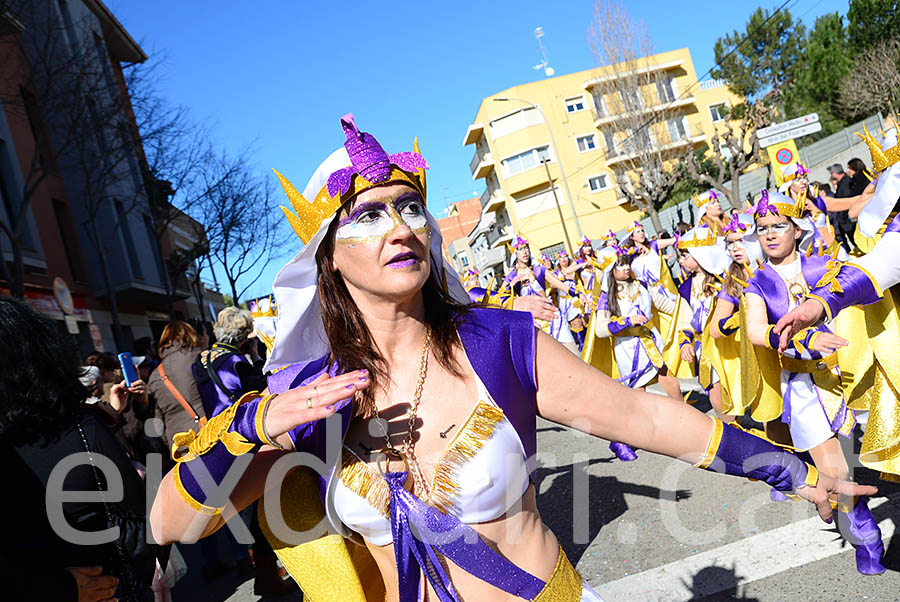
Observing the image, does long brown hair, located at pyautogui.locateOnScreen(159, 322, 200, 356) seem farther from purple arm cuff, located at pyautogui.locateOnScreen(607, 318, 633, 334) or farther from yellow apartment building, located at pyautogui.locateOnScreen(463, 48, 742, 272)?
yellow apartment building, located at pyautogui.locateOnScreen(463, 48, 742, 272)

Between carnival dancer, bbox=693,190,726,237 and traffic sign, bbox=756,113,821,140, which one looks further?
traffic sign, bbox=756,113,821,140

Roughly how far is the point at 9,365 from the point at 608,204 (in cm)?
5077

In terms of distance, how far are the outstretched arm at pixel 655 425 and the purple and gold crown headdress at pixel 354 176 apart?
22.9 inches

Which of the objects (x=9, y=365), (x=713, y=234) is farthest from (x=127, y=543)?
(x=713, y=234)

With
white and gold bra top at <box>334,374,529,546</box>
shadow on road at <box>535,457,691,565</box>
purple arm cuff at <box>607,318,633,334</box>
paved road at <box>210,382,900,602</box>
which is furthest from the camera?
purple arm cuff at <box>607,318,633,334</box>

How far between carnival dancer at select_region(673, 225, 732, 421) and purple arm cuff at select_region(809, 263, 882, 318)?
111 inches

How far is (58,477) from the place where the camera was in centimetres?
221

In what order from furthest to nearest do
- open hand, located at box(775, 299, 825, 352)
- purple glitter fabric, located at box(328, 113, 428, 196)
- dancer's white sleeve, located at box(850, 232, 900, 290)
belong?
dancer's white sleeve, located at box(850, 232, 900, 290)
open hand, located at box(775, 299, 825, 352)
purple glitter fabric, located at box(328, 113, 428, 196)

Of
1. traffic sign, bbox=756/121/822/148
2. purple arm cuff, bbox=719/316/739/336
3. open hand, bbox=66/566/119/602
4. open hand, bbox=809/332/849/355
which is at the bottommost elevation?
purple arm cuff, bbox=719/316/739/336

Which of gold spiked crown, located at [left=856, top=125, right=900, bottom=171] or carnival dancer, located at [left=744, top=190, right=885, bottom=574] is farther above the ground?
gold spiked crown, located at [left=856, top=125, right=900, bottom=171]

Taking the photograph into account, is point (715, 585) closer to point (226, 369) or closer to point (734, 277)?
point (734, 277)

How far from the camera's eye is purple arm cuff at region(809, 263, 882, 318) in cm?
319

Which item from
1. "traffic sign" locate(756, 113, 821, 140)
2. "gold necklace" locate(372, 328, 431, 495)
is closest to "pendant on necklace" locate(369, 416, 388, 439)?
"gold necklace" locate(372, 328, 431, 495)

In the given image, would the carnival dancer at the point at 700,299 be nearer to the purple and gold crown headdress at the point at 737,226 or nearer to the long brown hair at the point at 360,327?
the purple and gold crown headdress at the point at 737,226
